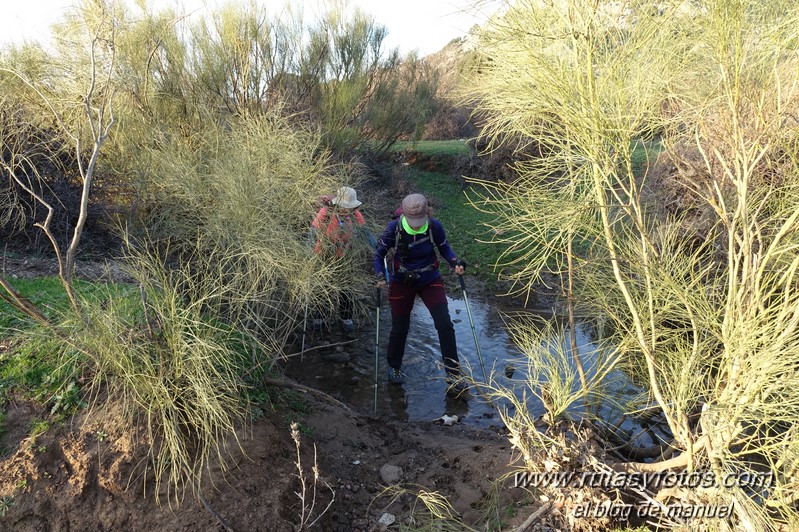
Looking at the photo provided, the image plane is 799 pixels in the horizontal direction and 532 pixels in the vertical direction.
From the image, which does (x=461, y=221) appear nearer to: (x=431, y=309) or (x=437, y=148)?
(x=437, y=148)

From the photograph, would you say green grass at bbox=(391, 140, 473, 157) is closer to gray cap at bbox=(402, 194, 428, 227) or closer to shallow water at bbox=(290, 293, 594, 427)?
shallow water at bbox=(290, 293, 594, 427)

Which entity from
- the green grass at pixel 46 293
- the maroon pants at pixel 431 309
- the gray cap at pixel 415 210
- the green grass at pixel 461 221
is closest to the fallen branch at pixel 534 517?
the maroon pants at pixel 431 309

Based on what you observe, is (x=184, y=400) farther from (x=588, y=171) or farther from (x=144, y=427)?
(x=588, y=171)

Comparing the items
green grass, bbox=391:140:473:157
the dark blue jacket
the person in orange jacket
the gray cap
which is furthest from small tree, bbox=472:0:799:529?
green grass, bbox=391:140:473:157

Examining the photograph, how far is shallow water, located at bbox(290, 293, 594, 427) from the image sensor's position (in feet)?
18.4

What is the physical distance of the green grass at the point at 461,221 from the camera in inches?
428

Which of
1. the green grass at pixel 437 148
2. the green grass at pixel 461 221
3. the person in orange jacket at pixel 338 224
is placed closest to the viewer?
the person in orange jacket at pixel 338 224

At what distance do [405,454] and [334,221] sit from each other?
112 inches

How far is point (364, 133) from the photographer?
15125 millimetres

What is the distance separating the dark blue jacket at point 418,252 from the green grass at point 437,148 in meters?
12.9

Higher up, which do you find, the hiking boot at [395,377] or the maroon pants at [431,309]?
the maroon pants at [431,309]

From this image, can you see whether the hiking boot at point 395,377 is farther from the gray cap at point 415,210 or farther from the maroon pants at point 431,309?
the gray cap at point 415,210

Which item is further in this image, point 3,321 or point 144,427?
point 3,321

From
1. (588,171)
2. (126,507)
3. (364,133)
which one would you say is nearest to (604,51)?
(588,171)
